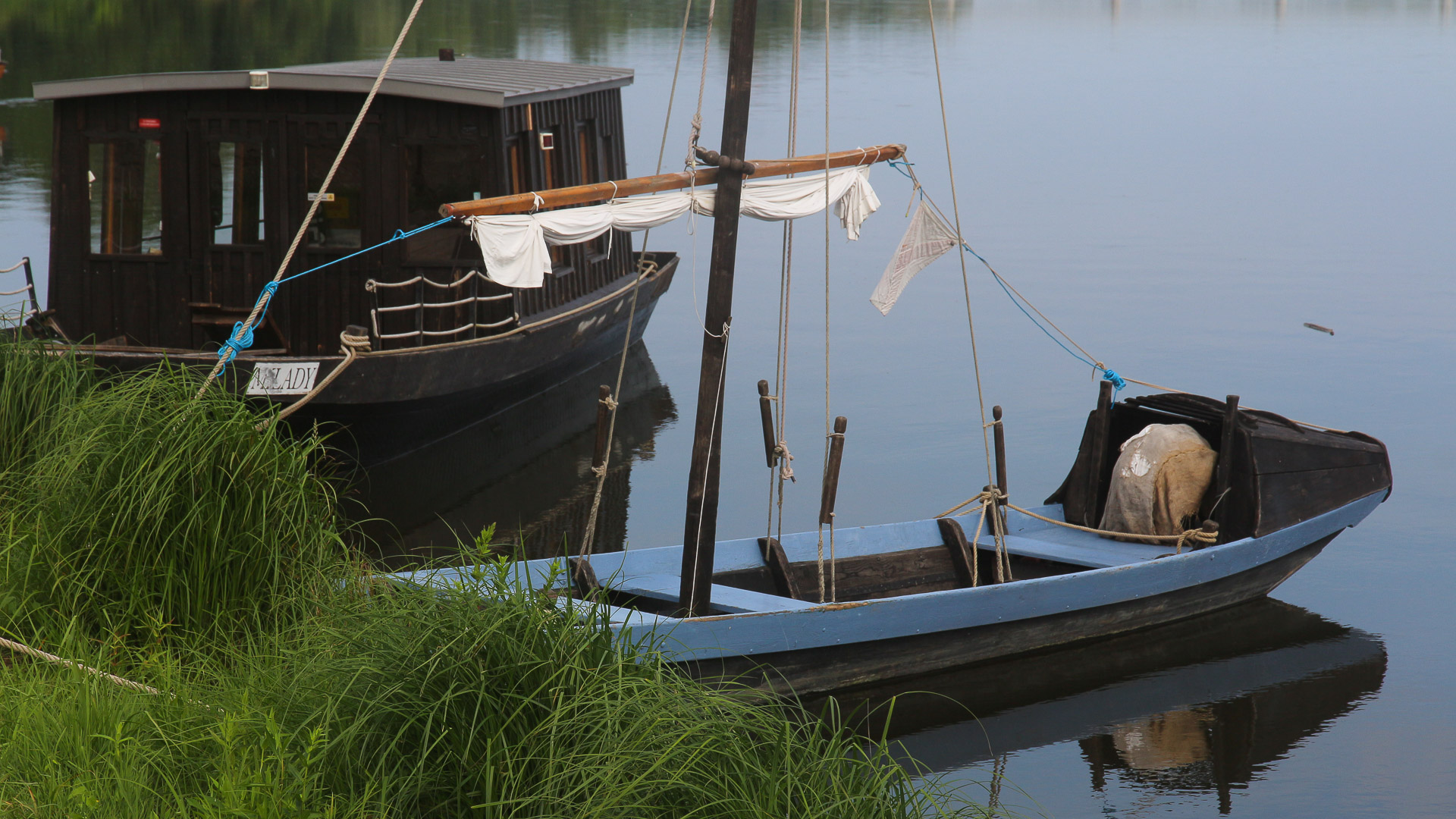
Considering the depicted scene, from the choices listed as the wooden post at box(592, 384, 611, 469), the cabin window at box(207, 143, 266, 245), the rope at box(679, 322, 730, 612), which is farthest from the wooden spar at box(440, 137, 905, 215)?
the cabin window at box(207, 143, 266, 245)

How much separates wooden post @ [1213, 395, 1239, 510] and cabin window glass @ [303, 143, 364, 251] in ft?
21.4

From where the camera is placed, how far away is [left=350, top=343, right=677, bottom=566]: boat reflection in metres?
9.87

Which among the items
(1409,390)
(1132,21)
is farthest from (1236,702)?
(1132,21)

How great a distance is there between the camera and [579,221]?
267 inches

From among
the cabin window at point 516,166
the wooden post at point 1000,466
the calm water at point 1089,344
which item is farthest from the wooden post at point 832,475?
the cabin window at point 516,166

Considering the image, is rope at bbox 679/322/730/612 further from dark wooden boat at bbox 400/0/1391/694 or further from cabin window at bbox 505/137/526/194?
cabin window at bbox 505/137/526/194

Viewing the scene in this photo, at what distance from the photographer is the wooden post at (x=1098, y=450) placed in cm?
883

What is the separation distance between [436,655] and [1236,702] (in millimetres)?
5284

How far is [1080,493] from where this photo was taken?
8898 mm

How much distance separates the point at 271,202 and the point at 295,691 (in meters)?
7.05

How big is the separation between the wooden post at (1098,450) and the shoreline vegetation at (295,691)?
4.19 metres

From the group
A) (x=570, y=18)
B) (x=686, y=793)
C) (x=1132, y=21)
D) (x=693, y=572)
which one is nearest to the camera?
(x=686, y=793)

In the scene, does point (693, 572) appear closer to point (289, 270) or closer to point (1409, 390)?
point (289, 270)

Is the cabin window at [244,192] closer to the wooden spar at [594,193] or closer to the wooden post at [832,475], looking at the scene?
the wooden spar at [594,193]
